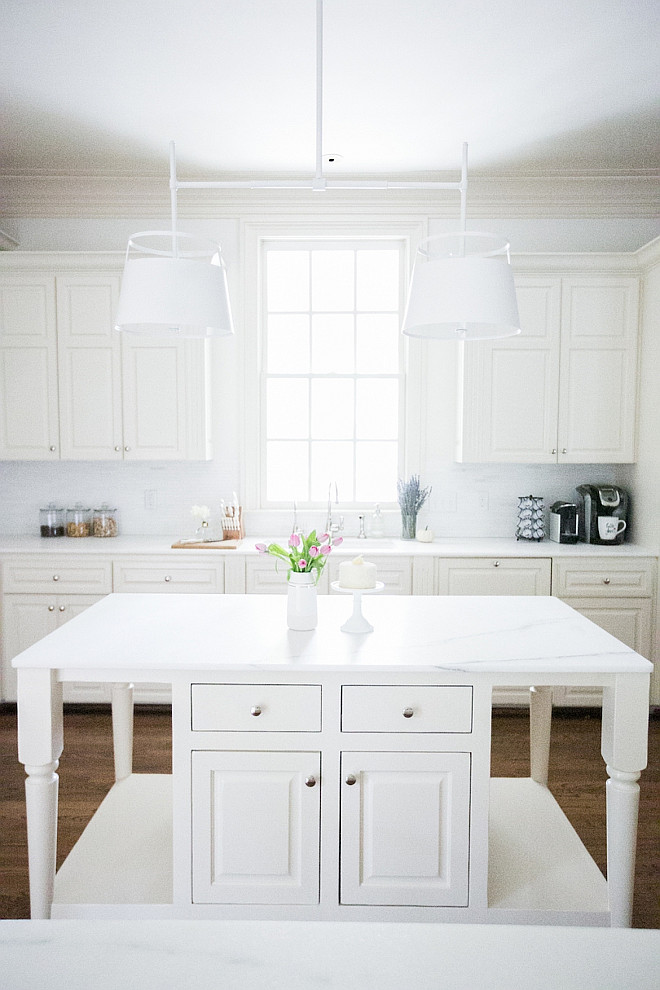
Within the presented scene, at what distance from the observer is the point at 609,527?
436cm

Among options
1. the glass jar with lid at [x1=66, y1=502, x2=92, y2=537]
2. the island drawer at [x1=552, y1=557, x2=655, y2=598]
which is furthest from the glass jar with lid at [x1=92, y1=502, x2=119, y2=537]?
the island drawer at [x1=552, y1=557, x2=655, y2=598]

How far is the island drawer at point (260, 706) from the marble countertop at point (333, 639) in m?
0.09

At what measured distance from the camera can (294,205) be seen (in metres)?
4.56

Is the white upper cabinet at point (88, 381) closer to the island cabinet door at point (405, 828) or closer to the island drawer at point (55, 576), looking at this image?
the island drawer at point (55, 576)

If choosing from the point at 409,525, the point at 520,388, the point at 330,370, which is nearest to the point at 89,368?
the point at 330,370

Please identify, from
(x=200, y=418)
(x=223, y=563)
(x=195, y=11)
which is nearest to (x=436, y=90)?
(x=195, y=11)

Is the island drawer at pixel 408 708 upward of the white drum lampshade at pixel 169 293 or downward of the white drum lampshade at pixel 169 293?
downward

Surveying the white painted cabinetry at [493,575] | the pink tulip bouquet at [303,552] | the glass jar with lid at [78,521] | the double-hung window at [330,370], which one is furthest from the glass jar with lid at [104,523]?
the pink tulip bouquet at [303,552]

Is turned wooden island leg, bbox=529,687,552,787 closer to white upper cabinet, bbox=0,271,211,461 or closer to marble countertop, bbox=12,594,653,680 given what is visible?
marble countertop, bbox=12,594,653,680

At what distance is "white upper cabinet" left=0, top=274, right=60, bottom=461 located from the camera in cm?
433

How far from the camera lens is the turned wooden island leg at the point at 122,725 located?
117 inches

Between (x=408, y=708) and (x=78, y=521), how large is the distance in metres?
3.21

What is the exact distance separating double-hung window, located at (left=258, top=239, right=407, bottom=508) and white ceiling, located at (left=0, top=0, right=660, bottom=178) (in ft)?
2.03

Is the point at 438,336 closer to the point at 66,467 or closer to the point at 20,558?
the point at 20,558
